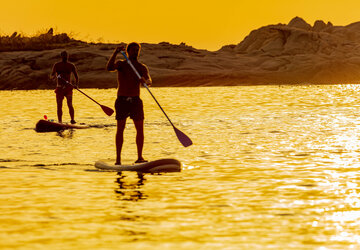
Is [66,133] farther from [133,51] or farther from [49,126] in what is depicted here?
[133,51]

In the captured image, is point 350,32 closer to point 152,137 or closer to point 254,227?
point 152,137

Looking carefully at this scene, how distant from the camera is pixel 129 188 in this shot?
10070 mm

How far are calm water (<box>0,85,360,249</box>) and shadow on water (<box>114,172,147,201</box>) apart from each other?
13 millimetres

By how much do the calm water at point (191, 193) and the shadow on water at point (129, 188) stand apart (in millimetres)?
13

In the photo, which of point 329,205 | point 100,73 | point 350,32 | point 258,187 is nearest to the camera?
point 329,205

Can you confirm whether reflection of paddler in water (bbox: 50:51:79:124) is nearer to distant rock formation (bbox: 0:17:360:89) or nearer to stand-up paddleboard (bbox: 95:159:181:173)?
stand-up paddleboard (bbox: 95:159:181:173)

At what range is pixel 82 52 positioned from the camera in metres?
69.6

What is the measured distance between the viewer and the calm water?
23.3 ft

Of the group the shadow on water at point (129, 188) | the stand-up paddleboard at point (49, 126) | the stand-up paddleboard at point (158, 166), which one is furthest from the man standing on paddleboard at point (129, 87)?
the stand-up paddleboard at point (49, 126)

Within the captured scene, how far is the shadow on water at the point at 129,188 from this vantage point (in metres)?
9.33

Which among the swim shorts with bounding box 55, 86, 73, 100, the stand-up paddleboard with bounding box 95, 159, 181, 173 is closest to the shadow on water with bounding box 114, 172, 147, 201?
the stand-up paddleboard with bounding box 95, 159, 181, 173

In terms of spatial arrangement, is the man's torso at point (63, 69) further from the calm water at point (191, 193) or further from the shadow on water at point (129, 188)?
the shadow on water at point (129, 188)

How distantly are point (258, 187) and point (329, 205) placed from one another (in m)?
1.46

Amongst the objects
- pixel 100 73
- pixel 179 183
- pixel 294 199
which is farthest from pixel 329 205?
pixel 100 73
